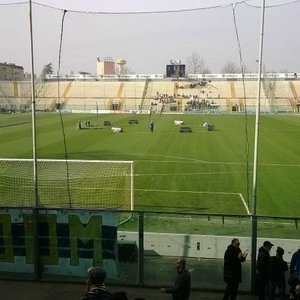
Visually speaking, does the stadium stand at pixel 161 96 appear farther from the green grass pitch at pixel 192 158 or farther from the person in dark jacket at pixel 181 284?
the person in dark jacket at pixel 181 284

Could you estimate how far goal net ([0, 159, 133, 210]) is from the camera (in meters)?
16.3

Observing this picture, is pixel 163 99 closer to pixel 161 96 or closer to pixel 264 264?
pixel 161 96

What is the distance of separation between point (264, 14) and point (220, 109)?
5391 cm

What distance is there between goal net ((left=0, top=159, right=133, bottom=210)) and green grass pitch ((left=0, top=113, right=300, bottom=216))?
0.97 meters

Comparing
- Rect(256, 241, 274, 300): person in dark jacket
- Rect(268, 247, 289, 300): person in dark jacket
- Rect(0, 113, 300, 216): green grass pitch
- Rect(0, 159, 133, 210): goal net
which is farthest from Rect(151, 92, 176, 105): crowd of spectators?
Rect(268, 247, 289, 300): person in dark jacket

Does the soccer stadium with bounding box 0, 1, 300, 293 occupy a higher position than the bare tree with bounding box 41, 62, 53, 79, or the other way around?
the bare tree with bounding box 41, 62, 53, 79

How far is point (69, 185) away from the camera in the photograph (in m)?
17.2

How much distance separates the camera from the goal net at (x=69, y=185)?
16.3 m

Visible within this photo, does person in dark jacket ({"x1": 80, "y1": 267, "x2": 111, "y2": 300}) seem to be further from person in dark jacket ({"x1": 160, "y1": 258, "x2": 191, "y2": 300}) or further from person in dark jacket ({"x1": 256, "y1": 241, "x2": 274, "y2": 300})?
person in dark jacket ({"x1": 256, "y1": 241, "x2": 274, "y2": 300})

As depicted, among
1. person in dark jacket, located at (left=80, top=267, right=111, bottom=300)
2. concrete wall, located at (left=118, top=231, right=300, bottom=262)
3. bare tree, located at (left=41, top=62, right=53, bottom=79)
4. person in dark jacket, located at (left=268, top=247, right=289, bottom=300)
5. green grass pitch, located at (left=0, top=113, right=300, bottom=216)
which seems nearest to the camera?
person in dark jacket, located at (left=80, top=267, right=111, bottom=300)

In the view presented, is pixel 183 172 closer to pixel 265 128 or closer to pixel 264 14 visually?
pixel 264 14

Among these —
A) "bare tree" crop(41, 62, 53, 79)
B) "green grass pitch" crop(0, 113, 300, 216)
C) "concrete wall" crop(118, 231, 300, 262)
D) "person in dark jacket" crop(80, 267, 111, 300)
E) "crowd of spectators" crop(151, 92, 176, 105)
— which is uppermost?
"bare tree" crop(41, 62, 53, 79)

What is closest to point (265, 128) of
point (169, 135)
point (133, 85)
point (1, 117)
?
point (169, 135)

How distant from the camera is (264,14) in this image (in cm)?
1048
